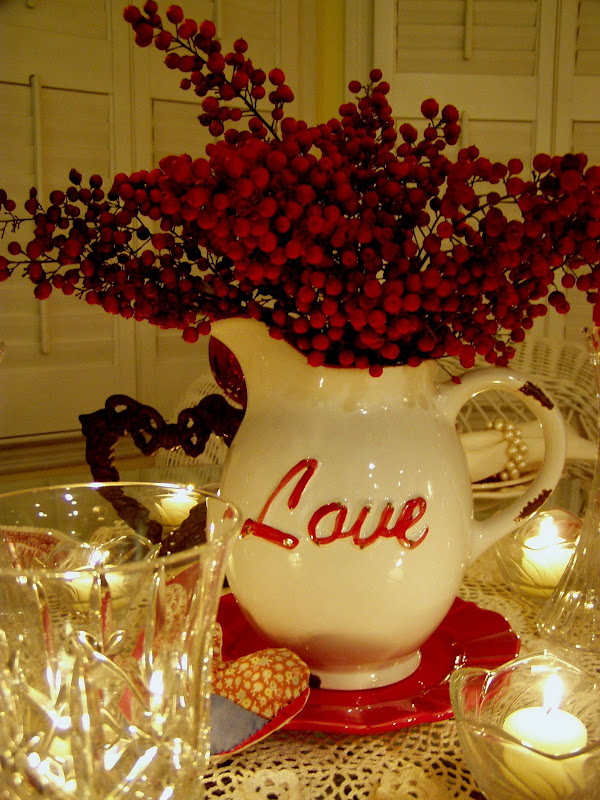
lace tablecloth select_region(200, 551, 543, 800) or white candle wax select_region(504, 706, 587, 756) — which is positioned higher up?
white candle wax select_region(504, 706, 587, 756)

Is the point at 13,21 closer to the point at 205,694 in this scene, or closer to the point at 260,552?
the point at 260,552

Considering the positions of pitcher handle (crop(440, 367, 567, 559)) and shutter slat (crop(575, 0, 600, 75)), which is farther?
shutter slat (crop(575, 0, 600, 75))

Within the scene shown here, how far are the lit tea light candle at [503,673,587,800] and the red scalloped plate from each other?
7cm

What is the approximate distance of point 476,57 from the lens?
95.3 inches

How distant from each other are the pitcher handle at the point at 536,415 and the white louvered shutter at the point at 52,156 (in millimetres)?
1732

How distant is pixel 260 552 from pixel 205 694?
151 millimetres

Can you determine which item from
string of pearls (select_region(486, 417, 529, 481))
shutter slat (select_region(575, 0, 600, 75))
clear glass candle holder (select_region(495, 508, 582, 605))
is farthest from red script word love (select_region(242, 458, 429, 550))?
shutter slat (select_region(575, 0, 600, 75))

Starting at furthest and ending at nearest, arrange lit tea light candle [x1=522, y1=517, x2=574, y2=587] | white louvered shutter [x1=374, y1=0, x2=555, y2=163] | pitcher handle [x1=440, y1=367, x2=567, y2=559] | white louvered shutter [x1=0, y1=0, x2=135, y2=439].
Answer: white louvered shutter [x1=374, y1=0, x2=555, y2=163] < white louvered shutter [x1=0, y1=0, x2=135, y2=439] < lit tea light candle [x1=522, y1=517, x2=574, y2=587] < pitcher handle [x1=440, y1=367, x2=567, y2=559]

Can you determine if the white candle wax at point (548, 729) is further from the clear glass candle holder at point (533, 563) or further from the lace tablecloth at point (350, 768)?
the clear glass candle holder at point (533, 563)

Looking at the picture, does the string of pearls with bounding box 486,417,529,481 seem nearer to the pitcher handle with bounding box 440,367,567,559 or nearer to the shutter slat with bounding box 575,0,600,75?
the pitcher handle with bounding box 440,367,567,559

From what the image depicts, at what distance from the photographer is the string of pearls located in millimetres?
1070

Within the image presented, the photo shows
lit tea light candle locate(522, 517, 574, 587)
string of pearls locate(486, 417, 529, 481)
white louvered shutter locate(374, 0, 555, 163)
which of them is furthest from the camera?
white louvered shutter locate(374, 0, 555, 163)

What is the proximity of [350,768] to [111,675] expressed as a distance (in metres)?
0.19

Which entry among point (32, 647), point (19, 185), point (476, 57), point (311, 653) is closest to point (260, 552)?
point (311, 653)
